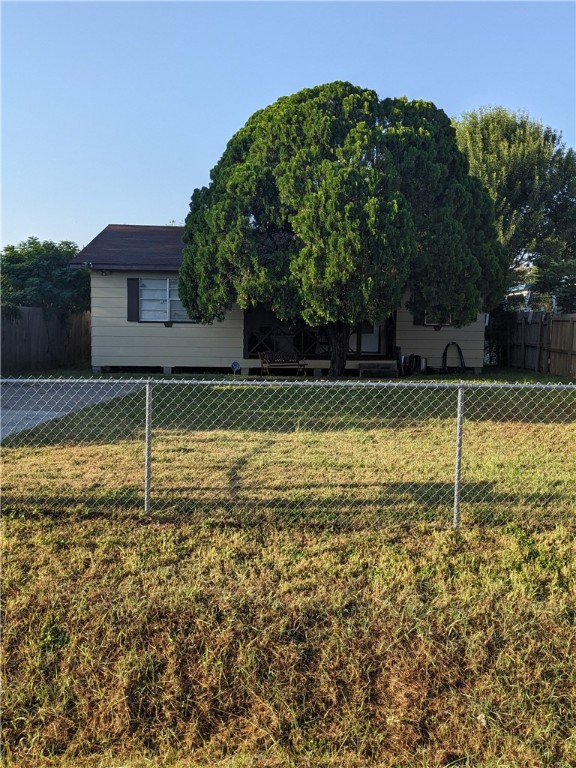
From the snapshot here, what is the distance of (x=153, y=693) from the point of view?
2980 millimetres

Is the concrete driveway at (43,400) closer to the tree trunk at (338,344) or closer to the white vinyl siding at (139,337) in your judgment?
the white vinyl siding at (139,337)

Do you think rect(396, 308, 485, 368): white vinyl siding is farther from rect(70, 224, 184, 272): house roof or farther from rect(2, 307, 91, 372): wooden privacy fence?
rect(2, 307, 91, 372): wooden privacy fence

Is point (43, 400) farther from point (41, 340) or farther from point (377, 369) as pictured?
point (377, 369)

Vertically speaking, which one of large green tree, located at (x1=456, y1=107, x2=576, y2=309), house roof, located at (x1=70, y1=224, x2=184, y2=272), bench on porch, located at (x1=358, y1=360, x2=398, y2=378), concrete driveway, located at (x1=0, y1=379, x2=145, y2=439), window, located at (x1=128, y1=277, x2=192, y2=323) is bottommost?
concrete driveway, located at (x1=0, y1=379, x2=145, y2=439)

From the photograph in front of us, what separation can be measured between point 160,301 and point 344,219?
19.4ft

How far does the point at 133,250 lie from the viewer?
15.7 m

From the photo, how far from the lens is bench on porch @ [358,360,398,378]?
14.6m

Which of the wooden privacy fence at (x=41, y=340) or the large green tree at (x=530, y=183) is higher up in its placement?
the large green tree at (x=530, y=183)

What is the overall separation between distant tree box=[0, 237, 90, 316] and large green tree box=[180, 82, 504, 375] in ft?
17.5

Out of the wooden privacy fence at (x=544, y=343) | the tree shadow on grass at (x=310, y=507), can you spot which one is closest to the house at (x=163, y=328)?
the wooden privacy fence at (x=544, y=343)

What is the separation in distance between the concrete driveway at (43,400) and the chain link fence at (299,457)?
7 centimetres

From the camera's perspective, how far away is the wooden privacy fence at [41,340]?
15016mm

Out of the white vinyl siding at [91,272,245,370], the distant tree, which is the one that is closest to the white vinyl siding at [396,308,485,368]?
the white vinyl siding at [91,272,245,370]

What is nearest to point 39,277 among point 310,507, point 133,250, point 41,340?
point 41,340
